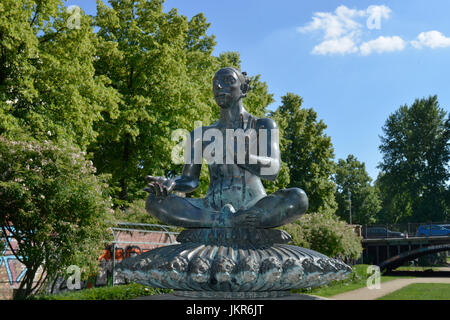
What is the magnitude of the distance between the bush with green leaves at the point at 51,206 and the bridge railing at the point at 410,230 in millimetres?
35482

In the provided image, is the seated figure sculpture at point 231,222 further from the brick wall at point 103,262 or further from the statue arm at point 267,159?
the brick wall at point 103,262

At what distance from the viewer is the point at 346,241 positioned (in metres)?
24.4

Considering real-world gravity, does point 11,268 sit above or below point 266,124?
below

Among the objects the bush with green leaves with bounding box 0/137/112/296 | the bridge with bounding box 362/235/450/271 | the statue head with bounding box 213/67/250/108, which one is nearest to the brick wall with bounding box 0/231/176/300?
the bush with green leaves with bounding box 0/137/112/296

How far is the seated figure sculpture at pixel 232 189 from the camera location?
5102mm

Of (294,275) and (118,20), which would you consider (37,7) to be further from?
(294,275)

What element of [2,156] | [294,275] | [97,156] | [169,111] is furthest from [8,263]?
[294,275]

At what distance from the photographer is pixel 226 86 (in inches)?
225

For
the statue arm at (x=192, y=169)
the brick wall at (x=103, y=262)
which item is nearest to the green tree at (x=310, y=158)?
the brick wall at (x=103, y=262)

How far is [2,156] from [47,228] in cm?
208

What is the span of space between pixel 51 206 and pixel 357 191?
5383 centimetres

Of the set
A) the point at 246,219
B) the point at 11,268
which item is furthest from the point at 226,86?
the point at 11,268

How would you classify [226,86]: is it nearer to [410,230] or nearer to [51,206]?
[51,206]

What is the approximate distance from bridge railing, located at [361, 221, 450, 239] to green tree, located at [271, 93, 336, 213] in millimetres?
8590
